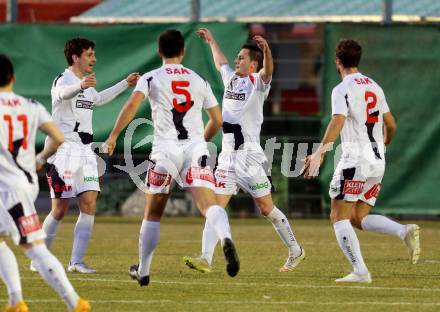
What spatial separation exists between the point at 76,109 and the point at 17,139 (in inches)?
170

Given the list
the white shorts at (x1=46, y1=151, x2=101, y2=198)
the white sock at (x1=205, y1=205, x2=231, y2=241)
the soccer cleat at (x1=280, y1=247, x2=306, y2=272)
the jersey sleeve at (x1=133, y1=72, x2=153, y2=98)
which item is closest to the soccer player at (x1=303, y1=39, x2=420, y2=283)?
the soccer cleat at (x1=280, y1=247, x2=306, y2=272)

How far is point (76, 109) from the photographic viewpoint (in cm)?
1370

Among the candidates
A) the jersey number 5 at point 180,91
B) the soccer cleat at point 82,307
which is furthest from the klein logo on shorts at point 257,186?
the soccer cleat at point 82,307

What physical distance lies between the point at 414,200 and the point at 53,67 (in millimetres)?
6058

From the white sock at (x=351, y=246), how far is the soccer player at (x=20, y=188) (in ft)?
12.0

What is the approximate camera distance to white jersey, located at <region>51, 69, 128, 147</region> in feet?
44.5

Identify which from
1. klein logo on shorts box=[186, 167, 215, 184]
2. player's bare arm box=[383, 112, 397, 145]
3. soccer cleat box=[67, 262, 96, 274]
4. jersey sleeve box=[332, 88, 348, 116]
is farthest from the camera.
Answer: soccer cleat box=[67, 262, 96, 274]

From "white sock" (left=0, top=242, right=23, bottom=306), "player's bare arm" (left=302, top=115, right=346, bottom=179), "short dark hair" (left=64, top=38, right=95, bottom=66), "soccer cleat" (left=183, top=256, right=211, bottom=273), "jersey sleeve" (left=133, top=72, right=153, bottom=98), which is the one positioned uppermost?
"short dark hair" (left=64, top=38, right=95, bottom=66)

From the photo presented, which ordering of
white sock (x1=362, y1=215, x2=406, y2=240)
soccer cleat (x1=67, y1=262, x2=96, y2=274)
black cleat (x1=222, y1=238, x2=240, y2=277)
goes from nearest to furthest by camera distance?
black cleat (x1=222, y1=238, x2=240, y2=277), white sock (x1=362, y1=215, x2=406, y2=240), soccer cleat (x1=67, y1=262, x2=96, y2=274)

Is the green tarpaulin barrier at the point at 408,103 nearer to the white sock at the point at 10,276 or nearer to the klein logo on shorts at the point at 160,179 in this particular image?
the klein logo on shorts at the point at 160,179

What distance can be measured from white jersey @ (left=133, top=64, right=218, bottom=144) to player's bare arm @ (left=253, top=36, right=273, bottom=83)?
1539 mm

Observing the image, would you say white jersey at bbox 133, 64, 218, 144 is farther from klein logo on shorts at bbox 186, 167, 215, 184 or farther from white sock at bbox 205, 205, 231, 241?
white sock at bbox 205, 205, 231, 241

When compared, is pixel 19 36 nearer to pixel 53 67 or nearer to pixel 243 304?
pixel 53 67

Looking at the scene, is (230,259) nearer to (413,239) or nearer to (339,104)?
(339,104)
